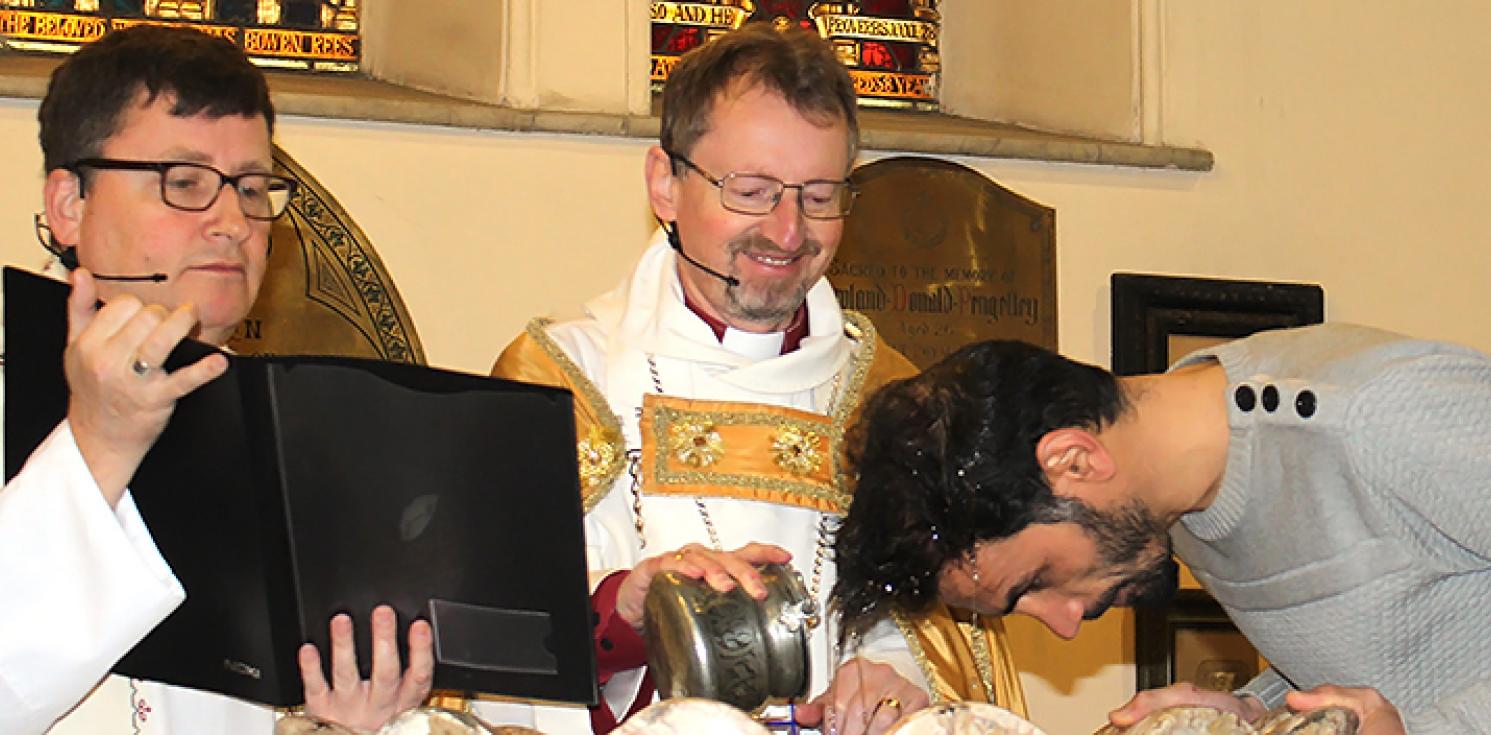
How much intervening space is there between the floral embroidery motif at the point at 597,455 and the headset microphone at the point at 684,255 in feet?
1.08

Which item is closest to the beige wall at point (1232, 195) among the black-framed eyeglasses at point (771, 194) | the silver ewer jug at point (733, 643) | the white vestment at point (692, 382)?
the white vestment at point (692, 382)

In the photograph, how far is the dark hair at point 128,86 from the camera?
324cm

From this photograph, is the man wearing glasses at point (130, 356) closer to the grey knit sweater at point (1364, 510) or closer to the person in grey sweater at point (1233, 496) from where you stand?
the person in grey sweater at point (1233, 496)

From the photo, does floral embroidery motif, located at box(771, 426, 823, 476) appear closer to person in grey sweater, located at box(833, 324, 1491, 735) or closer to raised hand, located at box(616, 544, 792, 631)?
person in grey sweater, located at box(833, 324, 1491, 735)

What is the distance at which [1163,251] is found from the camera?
668cm

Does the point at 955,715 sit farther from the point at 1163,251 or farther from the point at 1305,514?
the point at 1163,251

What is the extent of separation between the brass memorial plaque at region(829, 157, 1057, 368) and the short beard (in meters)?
2.60

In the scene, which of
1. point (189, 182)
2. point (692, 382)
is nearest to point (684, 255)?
point (692, 382)

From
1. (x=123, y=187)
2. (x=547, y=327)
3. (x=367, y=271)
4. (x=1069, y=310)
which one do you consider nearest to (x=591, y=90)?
(x=367, y=271)

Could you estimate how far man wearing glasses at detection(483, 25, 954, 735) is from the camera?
3602 mm

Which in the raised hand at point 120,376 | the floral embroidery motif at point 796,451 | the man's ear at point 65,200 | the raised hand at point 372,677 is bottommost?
the raised hand at point 372,677

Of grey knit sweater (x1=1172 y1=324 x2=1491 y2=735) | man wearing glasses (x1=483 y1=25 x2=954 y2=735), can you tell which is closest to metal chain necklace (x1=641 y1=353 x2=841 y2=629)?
man wearing glasses (x1=483 y1=25 x2=954 y2=735)

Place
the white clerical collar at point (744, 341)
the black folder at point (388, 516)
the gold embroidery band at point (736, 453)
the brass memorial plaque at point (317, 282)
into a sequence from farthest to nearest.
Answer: the brass memorial plaque at point (317, 282) < the white clerical collar at point (744, 341) < the gold embroidery band at point (736, 453) < the black folder at point (388, 516)

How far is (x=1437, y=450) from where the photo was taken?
2.78 metres
